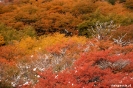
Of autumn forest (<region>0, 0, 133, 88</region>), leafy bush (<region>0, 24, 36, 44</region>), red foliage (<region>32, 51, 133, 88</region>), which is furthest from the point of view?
leafy bush (<region>0, 24, 36, 44</region>)

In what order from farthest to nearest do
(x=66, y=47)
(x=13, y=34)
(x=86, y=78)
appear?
(x=13, y=34) < (x=66, y=47) < (x=86, y=78)

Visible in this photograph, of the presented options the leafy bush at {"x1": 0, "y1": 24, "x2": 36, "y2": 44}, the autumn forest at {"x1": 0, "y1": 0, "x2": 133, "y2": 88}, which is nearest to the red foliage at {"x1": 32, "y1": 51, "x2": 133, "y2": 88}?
the autumn forest at {"x1": 0, "y1": 0, "x2": 133, "y2": 88}

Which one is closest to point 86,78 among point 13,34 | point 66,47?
point 66,47

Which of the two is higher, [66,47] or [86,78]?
[86,78]

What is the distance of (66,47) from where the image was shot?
19625mm

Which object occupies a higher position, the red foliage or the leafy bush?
the red foliage

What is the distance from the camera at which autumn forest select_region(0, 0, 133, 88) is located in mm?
10898

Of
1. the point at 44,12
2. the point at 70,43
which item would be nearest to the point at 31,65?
the point at 70,43

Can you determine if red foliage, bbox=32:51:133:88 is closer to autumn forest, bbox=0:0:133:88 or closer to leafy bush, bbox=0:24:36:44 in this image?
autumn forest, bbox=0:0:133:88

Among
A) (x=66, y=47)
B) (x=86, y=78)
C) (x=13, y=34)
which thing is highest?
→ (x=86, y=78)

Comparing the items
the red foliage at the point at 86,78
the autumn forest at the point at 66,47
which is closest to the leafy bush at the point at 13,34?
the autumn forest at the point at 66,47

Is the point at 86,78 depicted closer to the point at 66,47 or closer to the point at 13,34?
the point at 66,47

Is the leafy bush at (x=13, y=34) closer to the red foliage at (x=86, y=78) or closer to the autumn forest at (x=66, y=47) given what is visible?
the autumn forest at (x=66, y=47)

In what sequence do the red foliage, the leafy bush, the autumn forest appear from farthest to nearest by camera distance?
1. the leafy bush
2. the autumn forest
3. the red foliage
